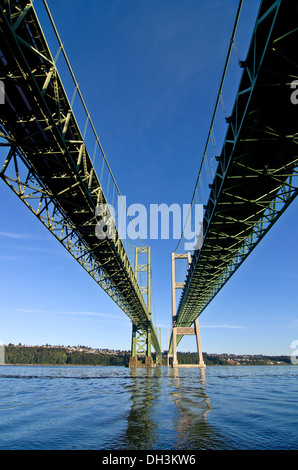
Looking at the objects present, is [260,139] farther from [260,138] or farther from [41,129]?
[41,129]

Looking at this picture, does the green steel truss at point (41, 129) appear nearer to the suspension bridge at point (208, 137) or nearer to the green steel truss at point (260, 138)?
the suspension bridge at point (208, 137)

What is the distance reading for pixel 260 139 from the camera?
9.67 m

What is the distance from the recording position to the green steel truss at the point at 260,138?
6.87m

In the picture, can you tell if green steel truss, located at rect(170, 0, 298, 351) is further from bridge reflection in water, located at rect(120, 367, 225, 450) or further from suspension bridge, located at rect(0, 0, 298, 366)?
bridge reflection in water, located at rect(120, 367, 225, 450)

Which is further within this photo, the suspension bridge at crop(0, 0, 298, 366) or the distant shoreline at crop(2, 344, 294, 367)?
the distant shoreline at crop(2, 344, 294, 367)

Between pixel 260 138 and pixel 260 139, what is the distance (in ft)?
0.32

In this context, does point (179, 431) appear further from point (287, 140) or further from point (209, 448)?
point (287, 140)

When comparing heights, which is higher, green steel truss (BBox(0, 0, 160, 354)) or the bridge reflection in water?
green steel truss (BBox(0, 0, 160, 354))

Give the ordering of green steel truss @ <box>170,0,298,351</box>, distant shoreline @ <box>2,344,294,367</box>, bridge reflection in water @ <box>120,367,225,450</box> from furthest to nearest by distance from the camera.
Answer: distant shoreline @ <box>2,344,294,367</box>, green steel truss @ <box>170,0,298,351</box>, bridge reflection in water @ <box>120,367,225,450</box>

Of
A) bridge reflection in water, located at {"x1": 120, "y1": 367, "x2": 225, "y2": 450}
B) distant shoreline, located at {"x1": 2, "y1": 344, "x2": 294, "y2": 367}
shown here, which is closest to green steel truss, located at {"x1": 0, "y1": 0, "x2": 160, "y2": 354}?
bridge reflection in water, located at {"x1": 120, "y1": 367, "x2": 225, "y2": 450}

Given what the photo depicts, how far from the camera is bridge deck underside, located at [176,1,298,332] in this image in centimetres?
688

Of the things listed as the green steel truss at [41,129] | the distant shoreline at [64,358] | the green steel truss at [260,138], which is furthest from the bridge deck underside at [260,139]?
the distant shoreline at [64,358]

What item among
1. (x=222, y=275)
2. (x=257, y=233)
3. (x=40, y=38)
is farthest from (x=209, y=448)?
(x=222, y=275)

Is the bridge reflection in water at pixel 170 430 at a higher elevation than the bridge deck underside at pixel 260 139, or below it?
below
